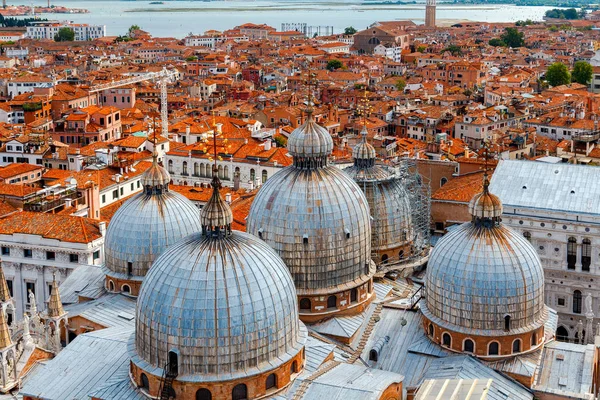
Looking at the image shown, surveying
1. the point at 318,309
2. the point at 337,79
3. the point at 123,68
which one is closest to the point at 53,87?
the point at 123,68

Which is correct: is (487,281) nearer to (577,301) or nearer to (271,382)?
(271,382)

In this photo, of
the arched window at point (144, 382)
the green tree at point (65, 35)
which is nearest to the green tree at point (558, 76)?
the arched window at point (144, 382)

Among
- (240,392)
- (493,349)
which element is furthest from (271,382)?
(493,349)

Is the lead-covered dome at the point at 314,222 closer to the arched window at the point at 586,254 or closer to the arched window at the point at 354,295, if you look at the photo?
the arched window at the point at 354,295

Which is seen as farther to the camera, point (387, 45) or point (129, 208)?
point (387, 45)

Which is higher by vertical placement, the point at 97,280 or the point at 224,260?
the point at 224,260

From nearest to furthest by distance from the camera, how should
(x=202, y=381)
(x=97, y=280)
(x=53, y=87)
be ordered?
(x=202, y=381), (x=97, y=280), (x=53, y=87)

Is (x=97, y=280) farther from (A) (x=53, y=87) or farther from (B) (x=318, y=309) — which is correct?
(A) (x=53, y=87)
